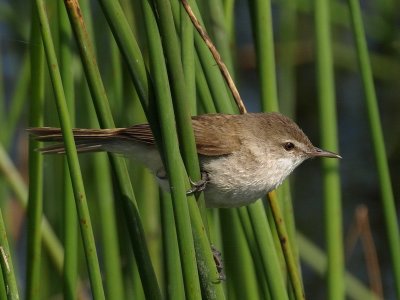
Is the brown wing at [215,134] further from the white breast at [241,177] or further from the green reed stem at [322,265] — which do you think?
the green reed stem at [322,265]

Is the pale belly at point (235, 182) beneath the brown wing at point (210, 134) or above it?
beneath

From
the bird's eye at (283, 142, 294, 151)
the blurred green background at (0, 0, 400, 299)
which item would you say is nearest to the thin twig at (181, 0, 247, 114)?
the blurred green background at (0, 0, 400, 299)

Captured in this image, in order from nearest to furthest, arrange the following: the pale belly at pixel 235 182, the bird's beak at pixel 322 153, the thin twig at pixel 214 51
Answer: the thin twig at pixel 214 51, the pale belly at pixel 235 182, the bird's beak at pixel 322 153

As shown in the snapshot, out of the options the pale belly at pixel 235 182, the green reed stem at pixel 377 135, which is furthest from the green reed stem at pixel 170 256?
the green reed stem at pixel 377 135

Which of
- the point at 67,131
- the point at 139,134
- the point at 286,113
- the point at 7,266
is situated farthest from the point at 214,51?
the point at 286,113

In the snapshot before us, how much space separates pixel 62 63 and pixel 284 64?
2.50 metres

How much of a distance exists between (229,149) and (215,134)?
0.22ft

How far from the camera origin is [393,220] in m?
2.77

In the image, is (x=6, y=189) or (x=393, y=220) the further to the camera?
(x=6, y=189)

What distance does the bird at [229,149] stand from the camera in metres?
2.68

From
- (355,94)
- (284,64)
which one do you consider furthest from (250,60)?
(284,64)

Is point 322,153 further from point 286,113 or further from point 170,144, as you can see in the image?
point 286,113

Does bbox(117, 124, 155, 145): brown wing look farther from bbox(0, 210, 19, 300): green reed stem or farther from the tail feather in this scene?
bbox(0, 210, 19, 300): green reed stem

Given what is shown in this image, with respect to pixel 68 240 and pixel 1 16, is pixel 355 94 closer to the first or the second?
pixel 1 16
